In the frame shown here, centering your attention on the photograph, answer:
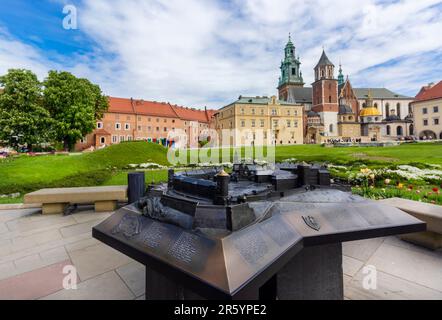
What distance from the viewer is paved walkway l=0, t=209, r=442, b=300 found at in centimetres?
284

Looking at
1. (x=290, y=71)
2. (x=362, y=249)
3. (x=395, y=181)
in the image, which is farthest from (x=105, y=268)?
(x=290, y=71)

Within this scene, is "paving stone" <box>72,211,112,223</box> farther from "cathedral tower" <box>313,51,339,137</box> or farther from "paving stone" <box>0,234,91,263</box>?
"cathedral tower" <box>313,51,339,137</box>

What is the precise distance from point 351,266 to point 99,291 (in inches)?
139

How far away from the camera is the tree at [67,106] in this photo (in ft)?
92.4

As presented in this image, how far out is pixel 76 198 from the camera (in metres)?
6.40

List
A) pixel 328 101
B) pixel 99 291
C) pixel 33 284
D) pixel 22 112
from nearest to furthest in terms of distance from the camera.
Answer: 1. pixel 99 291
2. pixel 33 284
3. pixel 22 112
4. pixel 328 101

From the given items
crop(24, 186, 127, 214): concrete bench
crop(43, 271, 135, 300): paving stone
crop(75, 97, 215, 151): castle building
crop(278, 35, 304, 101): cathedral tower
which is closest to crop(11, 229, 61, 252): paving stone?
crop(24, 186, 127, 214): concrete bench

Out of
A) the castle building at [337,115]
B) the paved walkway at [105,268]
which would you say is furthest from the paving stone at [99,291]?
the castle building at [337,115]

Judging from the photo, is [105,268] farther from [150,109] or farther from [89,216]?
[150,109]

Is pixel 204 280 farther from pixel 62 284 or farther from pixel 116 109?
pixel 116 109

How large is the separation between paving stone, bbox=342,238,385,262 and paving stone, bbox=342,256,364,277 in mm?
130

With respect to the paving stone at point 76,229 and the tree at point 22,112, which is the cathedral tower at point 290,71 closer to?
the tree at point 22,112

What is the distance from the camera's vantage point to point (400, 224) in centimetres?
240
